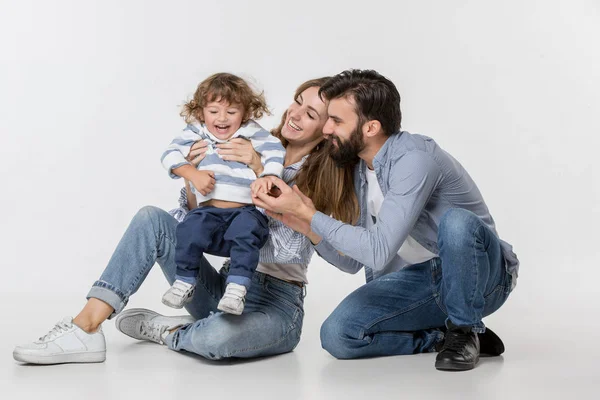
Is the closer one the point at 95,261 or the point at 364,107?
the point at 364,107

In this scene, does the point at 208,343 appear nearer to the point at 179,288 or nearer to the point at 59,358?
the point at 179,288

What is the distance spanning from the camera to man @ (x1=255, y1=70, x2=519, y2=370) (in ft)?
10.5

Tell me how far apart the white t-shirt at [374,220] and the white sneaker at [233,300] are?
0.65m

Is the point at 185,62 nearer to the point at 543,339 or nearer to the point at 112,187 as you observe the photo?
the point at 112,187

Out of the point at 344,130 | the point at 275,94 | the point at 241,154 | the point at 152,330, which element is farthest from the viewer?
the point at 275,94

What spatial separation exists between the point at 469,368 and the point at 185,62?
301cm

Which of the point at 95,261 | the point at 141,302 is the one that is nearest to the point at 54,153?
the point at 95,261

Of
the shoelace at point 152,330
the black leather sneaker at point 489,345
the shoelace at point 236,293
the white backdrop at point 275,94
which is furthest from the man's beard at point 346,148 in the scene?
the white backdrop at point 275,94

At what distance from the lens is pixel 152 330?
374cm

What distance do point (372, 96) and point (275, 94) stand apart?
205 centimetres

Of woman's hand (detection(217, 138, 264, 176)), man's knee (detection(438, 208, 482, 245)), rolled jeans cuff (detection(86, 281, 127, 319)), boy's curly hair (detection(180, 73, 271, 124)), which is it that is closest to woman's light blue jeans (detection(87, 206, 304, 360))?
rolled jeans cuff (detection(86, 281, 127, 319))

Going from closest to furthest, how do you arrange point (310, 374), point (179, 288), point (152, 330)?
point (310, 374) → point (179, 288) → point (152, 330)

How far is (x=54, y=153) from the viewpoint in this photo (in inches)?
219

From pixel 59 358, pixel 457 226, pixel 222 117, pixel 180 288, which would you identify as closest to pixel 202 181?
pixel 222 117
